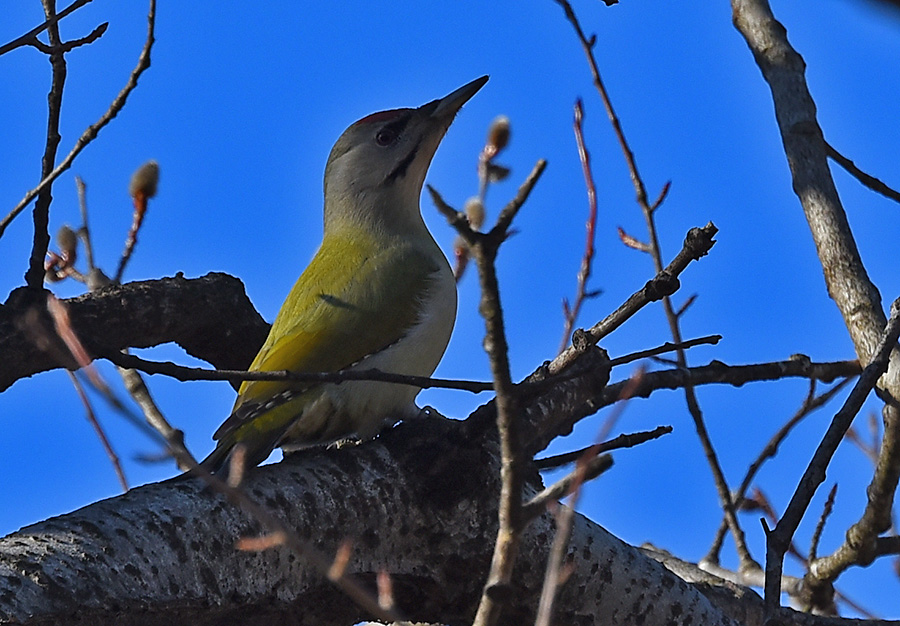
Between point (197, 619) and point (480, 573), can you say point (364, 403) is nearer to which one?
point (480, 573)

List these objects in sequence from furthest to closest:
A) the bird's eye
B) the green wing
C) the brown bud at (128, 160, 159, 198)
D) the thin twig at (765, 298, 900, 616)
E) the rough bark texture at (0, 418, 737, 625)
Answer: the bird's eye
the brown bud at (128, 160, 159, 198)
the green wing
the thin twig at (765, 298, 900, 616)
the rough bark texture at (0, 418, 737, 625)

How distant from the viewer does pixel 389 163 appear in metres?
5.38

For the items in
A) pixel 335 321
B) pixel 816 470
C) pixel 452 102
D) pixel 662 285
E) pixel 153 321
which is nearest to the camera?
pixel 662 285

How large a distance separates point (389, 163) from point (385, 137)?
17 centimetres

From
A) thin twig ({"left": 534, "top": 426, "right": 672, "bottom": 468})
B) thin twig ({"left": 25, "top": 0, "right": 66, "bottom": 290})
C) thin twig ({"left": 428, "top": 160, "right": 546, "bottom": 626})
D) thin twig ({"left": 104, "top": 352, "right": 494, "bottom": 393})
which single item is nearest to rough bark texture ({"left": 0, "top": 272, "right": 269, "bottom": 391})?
thin twig ({"left": 25, "top": 0, "right": 66, "bottom": 290})

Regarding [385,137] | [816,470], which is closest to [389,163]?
[385,137]

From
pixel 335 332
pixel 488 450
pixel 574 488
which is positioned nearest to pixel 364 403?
pixel 335 332

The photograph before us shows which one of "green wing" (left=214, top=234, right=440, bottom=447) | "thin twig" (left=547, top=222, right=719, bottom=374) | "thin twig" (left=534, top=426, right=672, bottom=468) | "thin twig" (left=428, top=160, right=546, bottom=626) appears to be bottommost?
"thin twig" (left=428, top=160, right=546, bottom=626)

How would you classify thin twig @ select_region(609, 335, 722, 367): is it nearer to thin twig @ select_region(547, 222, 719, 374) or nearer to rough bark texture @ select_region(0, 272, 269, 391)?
thin twig @ select_region(547, 222, 719, 374)

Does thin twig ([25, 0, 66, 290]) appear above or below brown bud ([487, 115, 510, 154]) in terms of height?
below

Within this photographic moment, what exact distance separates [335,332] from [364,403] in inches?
16.1

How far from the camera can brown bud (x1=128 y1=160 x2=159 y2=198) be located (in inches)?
166

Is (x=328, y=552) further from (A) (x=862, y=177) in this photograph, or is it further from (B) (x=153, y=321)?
(A) (x=862, y=177)

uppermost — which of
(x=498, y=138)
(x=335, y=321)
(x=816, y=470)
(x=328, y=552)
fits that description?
(x=498, y=138)
